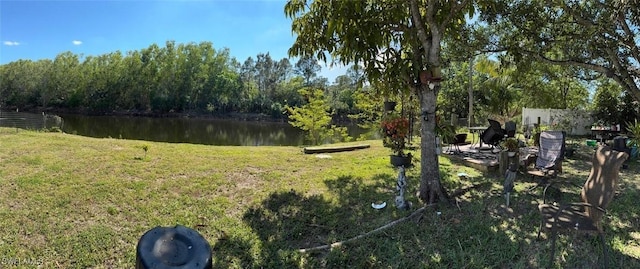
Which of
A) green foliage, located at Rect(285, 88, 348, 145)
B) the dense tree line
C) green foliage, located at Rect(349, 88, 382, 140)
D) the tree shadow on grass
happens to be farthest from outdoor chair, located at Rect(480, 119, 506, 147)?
the dense tree line

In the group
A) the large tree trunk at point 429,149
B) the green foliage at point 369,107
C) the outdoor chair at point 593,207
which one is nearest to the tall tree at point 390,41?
the large tree trunk at point 429,149

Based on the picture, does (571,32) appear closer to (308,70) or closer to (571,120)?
(571,120)

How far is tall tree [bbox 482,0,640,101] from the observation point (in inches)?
243

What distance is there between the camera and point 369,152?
812cm

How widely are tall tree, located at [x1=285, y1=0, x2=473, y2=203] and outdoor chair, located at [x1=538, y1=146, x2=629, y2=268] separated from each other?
135 centimetres

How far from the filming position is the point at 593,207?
282 cm

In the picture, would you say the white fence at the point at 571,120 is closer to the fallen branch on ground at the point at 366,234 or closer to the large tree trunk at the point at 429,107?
the large tree trunk at the point at 429,107

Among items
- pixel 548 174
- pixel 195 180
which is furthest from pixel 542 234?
pixel 195 180

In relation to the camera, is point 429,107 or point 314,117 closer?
point 429,107

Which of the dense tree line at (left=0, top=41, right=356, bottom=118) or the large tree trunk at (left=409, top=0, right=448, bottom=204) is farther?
the dense tree line at (left=0, top=41, right=356, bottom=118)

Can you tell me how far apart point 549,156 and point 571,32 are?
284 cm

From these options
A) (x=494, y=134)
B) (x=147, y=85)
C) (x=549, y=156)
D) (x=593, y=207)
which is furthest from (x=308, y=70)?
(x=593, y=207)

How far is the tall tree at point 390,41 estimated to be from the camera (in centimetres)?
413

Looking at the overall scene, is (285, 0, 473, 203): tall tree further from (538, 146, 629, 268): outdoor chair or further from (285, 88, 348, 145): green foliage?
(285, 88, 348, 145): green foliage
